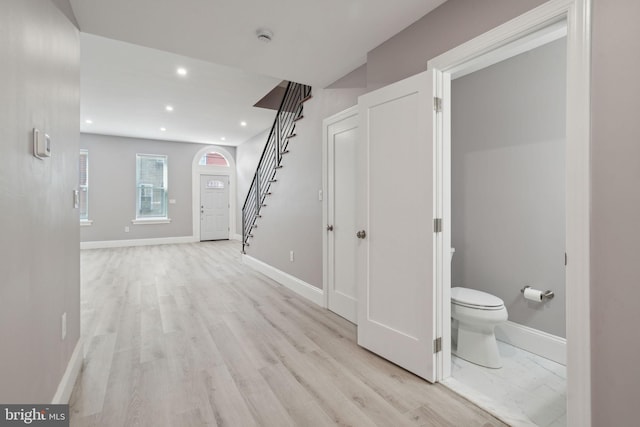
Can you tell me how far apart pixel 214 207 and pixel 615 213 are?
8.76 metres

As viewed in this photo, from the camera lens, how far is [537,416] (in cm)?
166

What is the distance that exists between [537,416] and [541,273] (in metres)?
1.15

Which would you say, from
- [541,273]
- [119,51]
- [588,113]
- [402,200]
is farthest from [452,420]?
[119,51]

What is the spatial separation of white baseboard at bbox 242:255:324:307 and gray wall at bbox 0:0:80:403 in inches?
87.5

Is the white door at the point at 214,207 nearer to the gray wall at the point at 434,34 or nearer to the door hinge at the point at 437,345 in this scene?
the gray wall at the point at 434,34

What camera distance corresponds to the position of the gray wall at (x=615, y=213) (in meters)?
1.21

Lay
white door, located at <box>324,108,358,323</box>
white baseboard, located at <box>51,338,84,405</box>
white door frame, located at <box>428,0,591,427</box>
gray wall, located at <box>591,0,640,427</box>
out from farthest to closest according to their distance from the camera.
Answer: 1. white door, located at <box>324,108,358,323</box>
2. white baseboard, located at <box>51,338,84,405</box>
3. white door frame, located at <box>428,0,591,427</box>
4. gray wall, located at <box>591,0,640,427</box>

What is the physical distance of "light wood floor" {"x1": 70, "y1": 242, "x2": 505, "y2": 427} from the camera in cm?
164

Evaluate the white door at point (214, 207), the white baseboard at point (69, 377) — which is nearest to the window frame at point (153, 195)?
the white door at point (214, 207)

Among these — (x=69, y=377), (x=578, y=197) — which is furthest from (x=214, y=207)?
(x=578, y=197)

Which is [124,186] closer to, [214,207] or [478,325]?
[214,207]

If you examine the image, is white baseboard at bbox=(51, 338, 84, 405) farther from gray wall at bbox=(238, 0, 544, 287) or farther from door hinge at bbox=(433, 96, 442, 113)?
door hinge at bbox=(433, 96, 442, 113)

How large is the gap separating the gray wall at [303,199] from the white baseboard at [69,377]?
7.28 ft

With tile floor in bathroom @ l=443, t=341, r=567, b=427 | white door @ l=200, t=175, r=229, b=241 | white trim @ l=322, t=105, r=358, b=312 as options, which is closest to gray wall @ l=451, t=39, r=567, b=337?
tile floor in bathroom @ l=443, t=341, r=567, b=427
